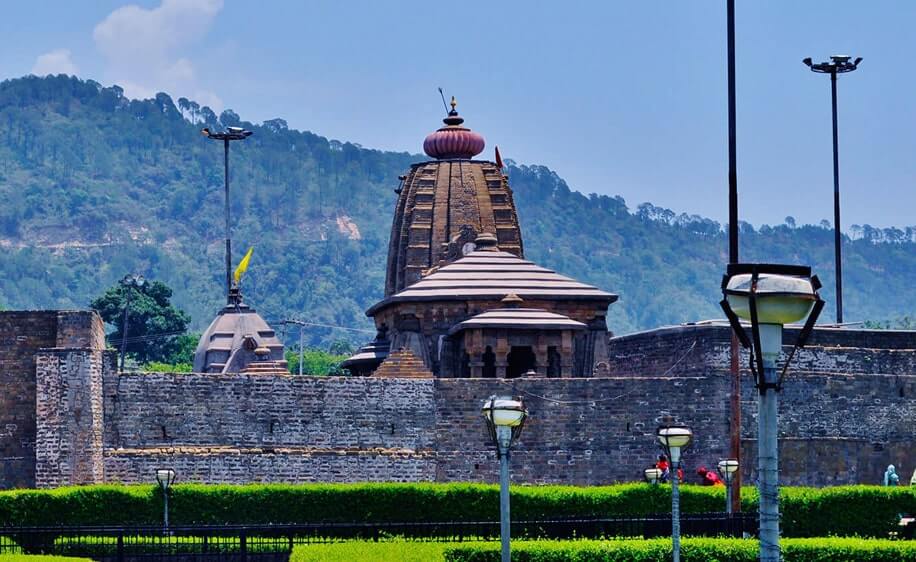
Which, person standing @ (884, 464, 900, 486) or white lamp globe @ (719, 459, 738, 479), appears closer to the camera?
white lamp globe @ (719, 459, 738, 479)

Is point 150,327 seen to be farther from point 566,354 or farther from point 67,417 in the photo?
point 67,417

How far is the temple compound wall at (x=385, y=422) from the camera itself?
46.0 metres

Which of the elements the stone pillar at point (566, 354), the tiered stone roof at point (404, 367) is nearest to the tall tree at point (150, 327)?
the stone pillar at point (566, 354)

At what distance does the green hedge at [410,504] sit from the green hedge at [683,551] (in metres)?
6.98

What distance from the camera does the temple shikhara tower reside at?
169 feet

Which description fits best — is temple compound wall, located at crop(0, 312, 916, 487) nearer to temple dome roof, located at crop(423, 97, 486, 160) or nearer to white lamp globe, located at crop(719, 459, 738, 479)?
white lamp globe, located at crop(719, 459, 738, 479)

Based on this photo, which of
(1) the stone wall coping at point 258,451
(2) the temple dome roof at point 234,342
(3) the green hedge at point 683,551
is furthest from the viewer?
(2) the temple dome roof at point 234,342

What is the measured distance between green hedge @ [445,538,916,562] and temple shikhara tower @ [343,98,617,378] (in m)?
16.1

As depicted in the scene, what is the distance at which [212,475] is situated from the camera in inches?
1827

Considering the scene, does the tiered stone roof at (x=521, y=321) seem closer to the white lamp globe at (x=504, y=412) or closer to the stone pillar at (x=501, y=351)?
the stone pillar at (x=501, y=351)

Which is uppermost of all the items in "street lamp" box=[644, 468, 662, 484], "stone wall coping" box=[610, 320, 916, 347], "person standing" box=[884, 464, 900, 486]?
"stone wall coping" box=[610, 320, 916, 347]

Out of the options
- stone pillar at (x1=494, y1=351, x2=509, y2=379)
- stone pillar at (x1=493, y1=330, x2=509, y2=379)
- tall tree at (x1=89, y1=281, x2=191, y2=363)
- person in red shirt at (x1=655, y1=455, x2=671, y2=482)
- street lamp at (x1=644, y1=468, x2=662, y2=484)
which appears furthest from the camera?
tall tree at (x1=89, y1=281, x2=191, y2=363)

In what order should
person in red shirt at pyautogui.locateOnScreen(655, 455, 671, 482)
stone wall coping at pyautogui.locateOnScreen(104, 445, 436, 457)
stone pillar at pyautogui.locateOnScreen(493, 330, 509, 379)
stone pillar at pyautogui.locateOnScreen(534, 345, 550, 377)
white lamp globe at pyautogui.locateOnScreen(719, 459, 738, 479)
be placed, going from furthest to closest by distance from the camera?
1. stone pillar at pyautogui.locateOnScreen(534, 345, 550, 377)
2. stone pillar at pyautogui.locateOnScreen(493, 330, 509, 379)
3. stone wall coping at pyautogui.locateOnScreen(104, 445, 436, 457)
4. person in red shirt at pyautogui.locateOnScreen(655, 455, 671, 482)
5. white lamp globe at pyautogui.locateOnScreen(719, 459, 738, 479)

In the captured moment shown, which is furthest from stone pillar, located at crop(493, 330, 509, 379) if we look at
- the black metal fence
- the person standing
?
the black metal fence
